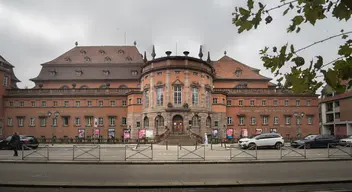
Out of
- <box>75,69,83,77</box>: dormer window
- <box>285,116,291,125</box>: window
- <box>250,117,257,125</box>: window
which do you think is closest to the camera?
<box>250,117,257,125</box>: window

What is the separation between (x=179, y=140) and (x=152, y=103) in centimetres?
1062

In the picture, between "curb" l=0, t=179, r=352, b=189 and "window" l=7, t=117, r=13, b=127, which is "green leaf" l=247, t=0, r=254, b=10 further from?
"window" l=7, t=117, r=13, b=127

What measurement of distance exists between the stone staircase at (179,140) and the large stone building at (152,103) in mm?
3240

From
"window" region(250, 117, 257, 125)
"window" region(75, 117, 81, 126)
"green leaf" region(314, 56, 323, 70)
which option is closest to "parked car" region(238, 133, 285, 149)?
"green leaf" region(314, 56, 323, 70)

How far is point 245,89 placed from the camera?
5138cm

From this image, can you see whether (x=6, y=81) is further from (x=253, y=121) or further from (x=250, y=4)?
(x=250, y=4)

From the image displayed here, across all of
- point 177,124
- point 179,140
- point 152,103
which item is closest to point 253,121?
point 177,124

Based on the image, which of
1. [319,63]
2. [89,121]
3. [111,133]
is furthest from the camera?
[89,121]

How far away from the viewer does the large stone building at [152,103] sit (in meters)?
43.3

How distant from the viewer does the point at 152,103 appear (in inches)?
1750

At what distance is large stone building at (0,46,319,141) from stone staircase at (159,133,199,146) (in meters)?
3.24

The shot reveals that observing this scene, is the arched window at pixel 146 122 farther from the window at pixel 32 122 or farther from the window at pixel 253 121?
the window at pixel 32 122

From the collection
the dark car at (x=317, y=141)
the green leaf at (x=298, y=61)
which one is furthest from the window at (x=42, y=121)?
the green leaf at (x=298, y=61)

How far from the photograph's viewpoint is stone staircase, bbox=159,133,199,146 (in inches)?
1395
